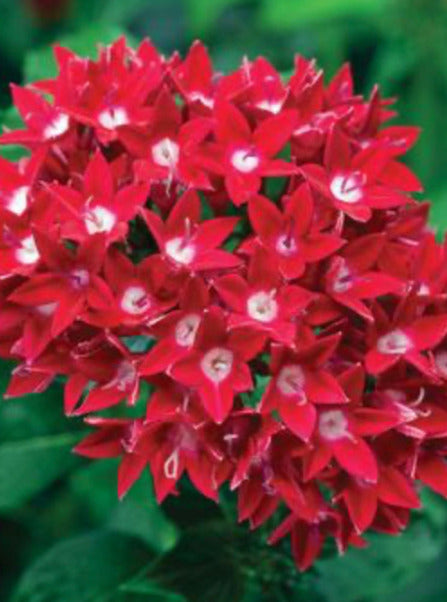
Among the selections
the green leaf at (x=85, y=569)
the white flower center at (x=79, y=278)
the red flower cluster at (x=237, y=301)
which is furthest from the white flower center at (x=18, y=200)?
the green leaf at (x=85, y=569)

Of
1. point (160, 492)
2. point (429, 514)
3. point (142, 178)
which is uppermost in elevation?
point (142, 178)

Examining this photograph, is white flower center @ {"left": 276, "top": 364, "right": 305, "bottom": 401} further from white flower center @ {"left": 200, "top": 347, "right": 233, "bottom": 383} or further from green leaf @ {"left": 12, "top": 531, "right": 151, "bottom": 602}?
green leaf @ {"left": 12, "top": 531, "right": 151, "bottom": 602}

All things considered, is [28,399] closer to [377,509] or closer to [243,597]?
[243,597]

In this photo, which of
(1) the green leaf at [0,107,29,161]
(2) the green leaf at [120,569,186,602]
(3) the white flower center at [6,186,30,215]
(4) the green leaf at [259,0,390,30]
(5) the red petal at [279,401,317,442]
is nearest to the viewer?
(5) the red petal at [279,401,317,442]

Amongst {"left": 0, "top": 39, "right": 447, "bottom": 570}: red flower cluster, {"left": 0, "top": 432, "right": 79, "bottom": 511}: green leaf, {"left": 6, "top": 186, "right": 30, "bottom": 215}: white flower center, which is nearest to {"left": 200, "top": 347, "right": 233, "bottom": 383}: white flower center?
{"left": 0, "top": 39, "right": 447, "bottom": 570}: red flower cluster

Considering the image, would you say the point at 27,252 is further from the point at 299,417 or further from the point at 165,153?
the point at 299,417

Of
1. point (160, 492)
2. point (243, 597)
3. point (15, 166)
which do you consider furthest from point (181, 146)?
point (243, 597)

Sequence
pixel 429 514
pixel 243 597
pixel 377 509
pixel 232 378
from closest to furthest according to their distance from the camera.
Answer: pixel 232 378
pixel 377 509
pixel 243 597
pixel 429 514

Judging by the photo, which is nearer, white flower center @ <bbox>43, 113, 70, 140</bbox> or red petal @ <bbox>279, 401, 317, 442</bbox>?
red petal @ <bbox>279, 401, 317, 442</bbox>
